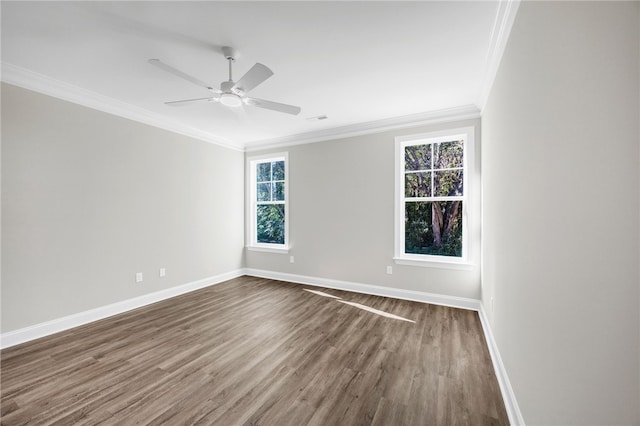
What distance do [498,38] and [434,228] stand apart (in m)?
2.40

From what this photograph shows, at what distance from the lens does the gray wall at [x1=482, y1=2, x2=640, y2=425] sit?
68 centimetres

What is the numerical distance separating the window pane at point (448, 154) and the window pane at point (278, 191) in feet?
9.13

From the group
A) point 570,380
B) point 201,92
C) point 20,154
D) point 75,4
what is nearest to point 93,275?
point 20,154

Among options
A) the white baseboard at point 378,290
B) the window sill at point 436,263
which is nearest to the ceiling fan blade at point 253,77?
the window sill at point 436,263

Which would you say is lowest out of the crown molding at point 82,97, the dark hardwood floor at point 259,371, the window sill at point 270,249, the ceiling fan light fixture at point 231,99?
the dark hardwood floor at point 259,371

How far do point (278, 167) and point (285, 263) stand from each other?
189cm

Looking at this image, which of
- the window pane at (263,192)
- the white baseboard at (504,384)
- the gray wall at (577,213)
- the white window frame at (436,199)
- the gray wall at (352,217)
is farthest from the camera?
the window pane at (263,192)

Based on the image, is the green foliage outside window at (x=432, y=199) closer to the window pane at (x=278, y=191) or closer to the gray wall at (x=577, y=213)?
the gray wall at (x=577, y=213)

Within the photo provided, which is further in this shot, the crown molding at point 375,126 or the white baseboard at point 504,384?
the crown molding at point 375,126

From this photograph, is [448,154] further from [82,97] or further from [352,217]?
[82,97]

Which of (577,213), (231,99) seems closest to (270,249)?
(231,99)

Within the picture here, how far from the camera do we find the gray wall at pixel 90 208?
8.54 feet

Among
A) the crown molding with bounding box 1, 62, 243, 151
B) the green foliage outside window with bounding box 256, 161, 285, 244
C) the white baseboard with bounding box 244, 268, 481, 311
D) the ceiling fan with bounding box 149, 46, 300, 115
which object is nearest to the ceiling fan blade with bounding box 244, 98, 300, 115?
the ceiling fan with bounding box 149, 46, 300, 115

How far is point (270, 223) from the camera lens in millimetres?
5324
